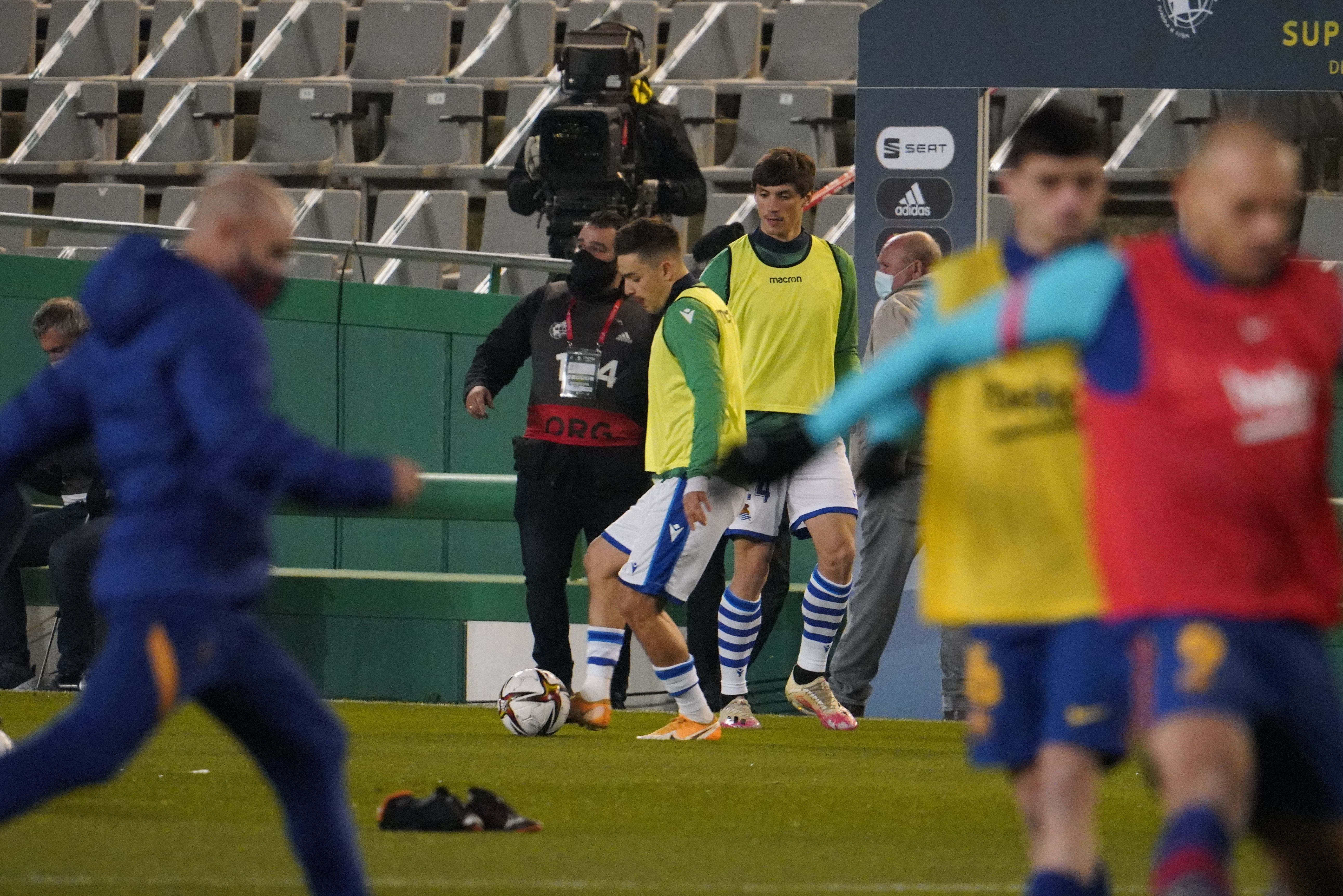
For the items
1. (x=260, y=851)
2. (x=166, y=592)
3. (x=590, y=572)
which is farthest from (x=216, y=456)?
(x=590, y=572)

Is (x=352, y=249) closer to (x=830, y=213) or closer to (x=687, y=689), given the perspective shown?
(x=830, y=213)

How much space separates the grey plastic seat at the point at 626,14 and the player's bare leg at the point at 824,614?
738 cm

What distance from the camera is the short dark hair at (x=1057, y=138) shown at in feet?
12.8

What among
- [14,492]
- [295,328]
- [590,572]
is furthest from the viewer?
[295,328]

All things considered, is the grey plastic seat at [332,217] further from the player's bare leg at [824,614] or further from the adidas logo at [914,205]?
the player's bare leg at [824,614]

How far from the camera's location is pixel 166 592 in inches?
143

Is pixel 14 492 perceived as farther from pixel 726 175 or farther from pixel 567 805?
pixel 726 175

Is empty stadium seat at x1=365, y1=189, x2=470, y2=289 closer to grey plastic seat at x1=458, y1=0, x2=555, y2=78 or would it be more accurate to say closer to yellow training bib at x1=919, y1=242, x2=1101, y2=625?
grey plastic seat at x1=458, y1=0, x2=555, y2=78

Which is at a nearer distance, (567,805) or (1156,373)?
(1156,373)

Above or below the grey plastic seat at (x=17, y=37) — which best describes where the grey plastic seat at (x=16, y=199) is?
below

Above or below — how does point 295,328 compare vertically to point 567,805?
above

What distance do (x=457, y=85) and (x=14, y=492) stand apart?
945 cm

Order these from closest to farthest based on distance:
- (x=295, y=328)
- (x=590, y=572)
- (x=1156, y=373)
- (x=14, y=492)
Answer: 1. (x=1156, y=373)
2. (x=14, y=492)
3. (x=590, y=572)
4. (x=295, y=328)

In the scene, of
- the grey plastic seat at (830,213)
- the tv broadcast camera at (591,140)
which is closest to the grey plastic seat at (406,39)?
the grey plastic seat at (830,213)
